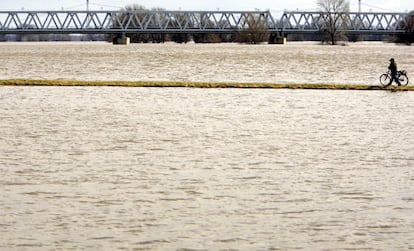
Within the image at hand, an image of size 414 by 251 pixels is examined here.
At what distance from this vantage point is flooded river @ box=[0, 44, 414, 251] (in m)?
7.82

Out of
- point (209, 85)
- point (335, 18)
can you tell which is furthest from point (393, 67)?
point (335, 18)

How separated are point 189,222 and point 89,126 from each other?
9047mm

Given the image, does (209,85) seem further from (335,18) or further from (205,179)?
(335,18)

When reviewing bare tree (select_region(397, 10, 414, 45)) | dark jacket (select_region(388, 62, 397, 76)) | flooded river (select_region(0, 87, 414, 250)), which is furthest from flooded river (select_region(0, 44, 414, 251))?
bare tree (select_region(397, 10, 414, 45))

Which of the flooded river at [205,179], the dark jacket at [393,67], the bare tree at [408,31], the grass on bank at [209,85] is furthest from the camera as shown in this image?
the bare tree at [408,31]

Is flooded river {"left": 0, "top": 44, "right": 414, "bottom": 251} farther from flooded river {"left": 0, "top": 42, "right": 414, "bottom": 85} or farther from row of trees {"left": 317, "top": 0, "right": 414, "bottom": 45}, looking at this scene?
row of trees {"left": 317, "top": 0, "right": 414, "bottom": 45}

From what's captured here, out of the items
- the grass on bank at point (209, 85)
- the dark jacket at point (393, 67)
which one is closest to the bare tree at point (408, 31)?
the dark jacket at point (393, 67)

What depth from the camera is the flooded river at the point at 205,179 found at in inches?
308

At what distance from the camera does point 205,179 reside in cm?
1076

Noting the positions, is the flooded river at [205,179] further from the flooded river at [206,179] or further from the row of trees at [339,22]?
the row of trees at [339,22]

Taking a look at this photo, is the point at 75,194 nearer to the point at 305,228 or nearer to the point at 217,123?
the point at 305,228

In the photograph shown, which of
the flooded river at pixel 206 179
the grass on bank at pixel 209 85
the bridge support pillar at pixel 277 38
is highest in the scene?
the flooded river at pixel 206 179

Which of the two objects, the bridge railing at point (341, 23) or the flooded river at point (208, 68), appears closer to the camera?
the flooded river at point (208, 68)

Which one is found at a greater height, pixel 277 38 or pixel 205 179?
pixel 205 179
